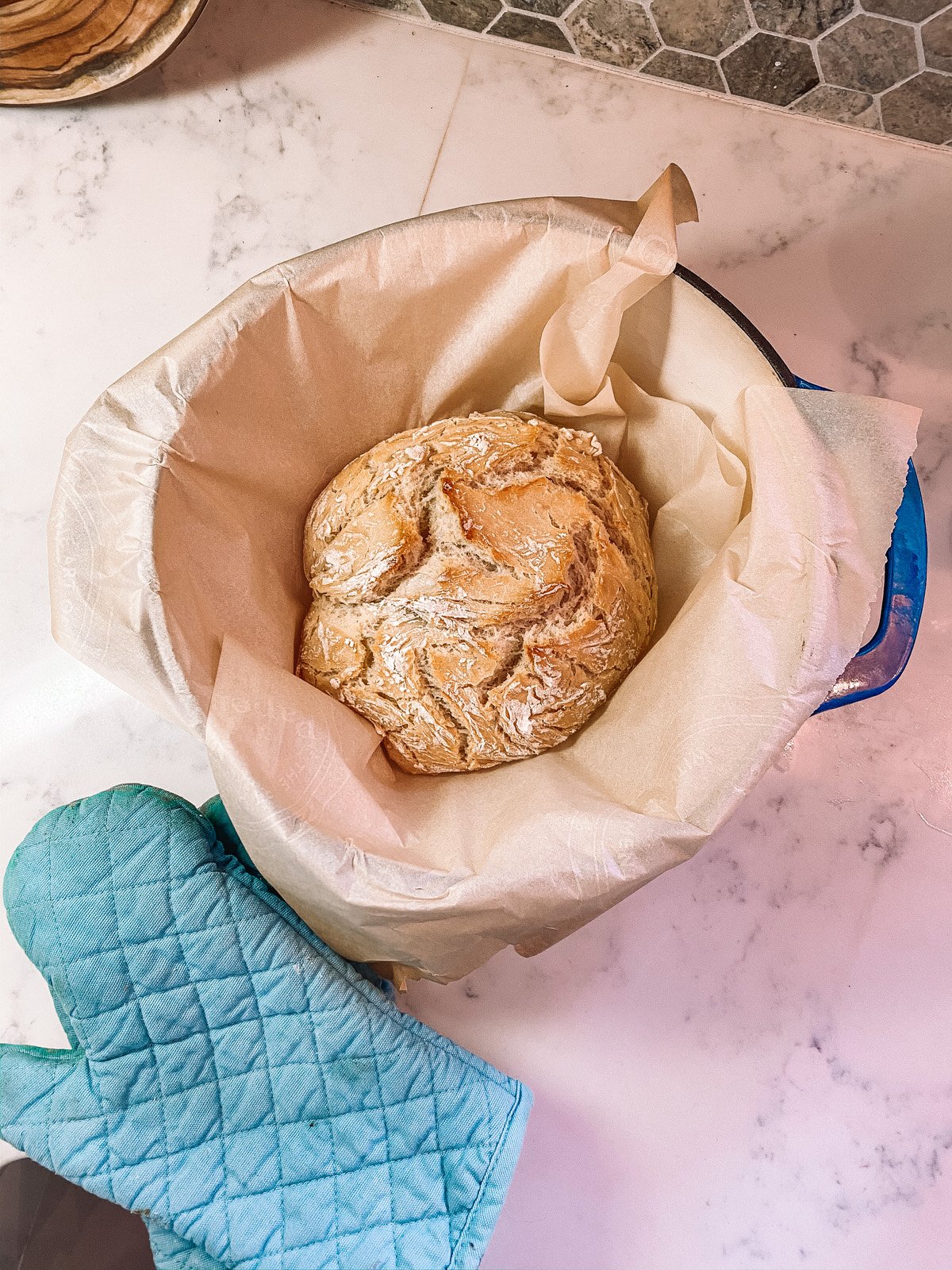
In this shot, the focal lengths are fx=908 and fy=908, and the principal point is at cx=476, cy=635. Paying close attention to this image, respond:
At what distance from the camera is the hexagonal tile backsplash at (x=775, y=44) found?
2.20 feet

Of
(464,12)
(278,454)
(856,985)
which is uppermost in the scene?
(464,12)

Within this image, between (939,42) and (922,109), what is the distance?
8 cm

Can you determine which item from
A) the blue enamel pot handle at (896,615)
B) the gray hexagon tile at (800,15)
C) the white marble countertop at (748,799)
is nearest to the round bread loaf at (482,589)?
the blue enamel pot handle at (896,615)

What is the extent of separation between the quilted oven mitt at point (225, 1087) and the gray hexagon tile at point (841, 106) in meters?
0.79

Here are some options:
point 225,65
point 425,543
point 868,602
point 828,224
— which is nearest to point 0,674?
point 425,543

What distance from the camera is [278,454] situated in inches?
25.3

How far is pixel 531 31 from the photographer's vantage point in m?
0.80

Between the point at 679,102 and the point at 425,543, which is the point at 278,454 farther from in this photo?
the point at 679,102

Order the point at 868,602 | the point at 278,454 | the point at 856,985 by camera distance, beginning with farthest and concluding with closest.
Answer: the point at 856,985 → the point at 278,454 → the point at 868,602

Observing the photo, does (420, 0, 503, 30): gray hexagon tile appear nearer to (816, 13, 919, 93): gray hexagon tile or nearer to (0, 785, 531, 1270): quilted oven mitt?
(816, 13, 919, 93): gray hexagon tile

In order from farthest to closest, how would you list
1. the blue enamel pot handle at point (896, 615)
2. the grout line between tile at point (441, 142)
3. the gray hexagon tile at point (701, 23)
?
the grout line between tile at point (441, 142) → the gray hexagon tile at point (701, 23) → the blue enamel pot handle at point (896, 615)

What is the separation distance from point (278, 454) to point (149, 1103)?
49cm

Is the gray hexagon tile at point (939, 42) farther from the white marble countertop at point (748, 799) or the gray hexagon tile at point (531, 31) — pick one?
the gray hexagon tile at point (531, 31)

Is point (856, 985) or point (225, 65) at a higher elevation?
point (225, 65)
